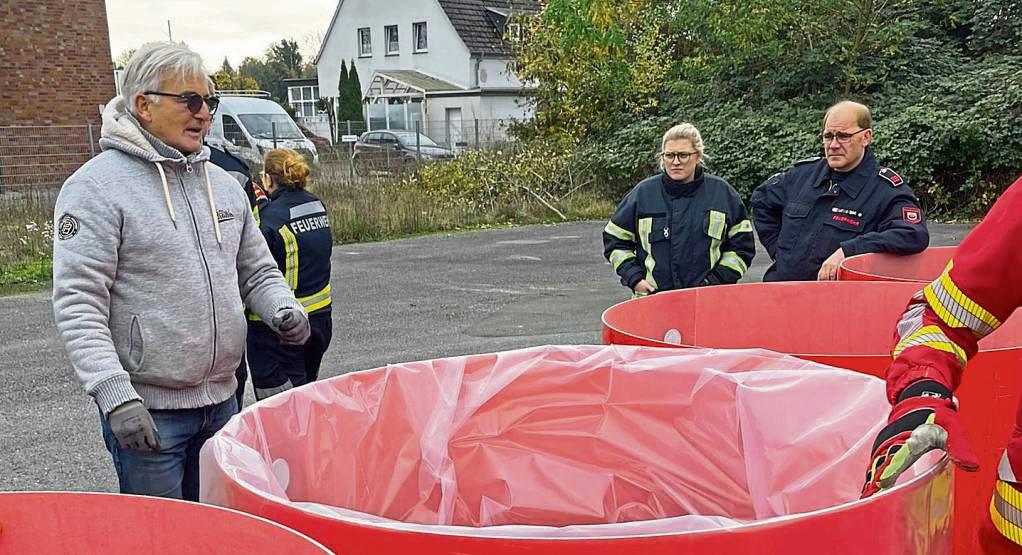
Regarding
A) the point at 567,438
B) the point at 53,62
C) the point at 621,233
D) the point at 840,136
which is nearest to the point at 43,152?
the point at 53,62

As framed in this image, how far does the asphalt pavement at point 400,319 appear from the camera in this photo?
462 cm

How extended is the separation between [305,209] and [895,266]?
8.13 feet

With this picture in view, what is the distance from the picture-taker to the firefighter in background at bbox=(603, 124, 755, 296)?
393 cm

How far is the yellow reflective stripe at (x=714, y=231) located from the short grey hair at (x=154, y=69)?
2.30 m

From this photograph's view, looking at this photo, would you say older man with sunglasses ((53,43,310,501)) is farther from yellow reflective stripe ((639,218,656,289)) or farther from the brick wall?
the brick wall

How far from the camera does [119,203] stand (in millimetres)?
2170

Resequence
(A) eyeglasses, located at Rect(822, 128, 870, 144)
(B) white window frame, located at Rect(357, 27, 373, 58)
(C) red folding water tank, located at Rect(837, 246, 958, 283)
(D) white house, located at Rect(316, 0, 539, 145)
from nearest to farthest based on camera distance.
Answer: (C) red folding water tank, located at Rect(837, 246, 958, 283) < (A) eyeglasses, located at Rect(822, 128, 870, 144) < (D) white house, located at Rect(316, 0, 539, 145) < (B) white window frame, located at Rect(357, 27, 373, 58)

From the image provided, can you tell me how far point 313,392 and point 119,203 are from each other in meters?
0.65

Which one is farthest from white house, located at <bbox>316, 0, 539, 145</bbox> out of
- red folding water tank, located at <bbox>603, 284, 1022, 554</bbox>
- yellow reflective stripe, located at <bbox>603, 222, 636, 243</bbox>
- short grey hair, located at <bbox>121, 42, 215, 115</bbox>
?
short grey hair, located at <bbox>121, 42, 215, 115</bbox>

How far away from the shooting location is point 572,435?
2.35 metres

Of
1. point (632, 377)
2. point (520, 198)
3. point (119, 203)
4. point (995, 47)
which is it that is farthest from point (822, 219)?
point (995, 47)

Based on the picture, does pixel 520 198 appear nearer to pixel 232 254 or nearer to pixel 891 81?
pixel 891 81

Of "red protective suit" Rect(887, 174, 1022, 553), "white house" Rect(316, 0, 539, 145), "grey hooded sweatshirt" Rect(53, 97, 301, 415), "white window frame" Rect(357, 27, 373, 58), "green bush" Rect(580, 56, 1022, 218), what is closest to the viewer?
"red protective suit" Rect(887, 174, 1022, 553)

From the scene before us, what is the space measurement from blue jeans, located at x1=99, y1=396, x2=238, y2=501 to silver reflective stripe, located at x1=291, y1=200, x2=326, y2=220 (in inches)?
56.4
